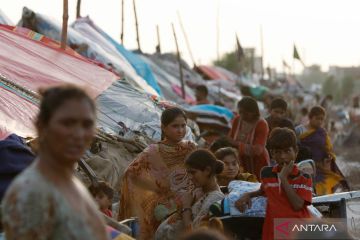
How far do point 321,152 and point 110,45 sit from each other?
22.5 feet

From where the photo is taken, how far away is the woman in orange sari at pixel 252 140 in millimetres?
8531

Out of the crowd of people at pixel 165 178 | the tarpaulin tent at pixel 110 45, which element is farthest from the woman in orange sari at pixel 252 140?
the tarpaulin tent at pixel 110 45

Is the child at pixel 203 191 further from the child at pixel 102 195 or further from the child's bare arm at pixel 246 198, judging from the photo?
the child at pixel 102 195

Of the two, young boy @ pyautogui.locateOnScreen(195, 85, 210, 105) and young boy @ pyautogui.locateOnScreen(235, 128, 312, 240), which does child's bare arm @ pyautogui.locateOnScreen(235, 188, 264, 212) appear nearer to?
young boy @ pyautogui.locateOnScreen(235, 128, 312, 240)

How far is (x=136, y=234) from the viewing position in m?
5.38

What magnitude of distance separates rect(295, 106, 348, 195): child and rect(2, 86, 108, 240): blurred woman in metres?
7.02

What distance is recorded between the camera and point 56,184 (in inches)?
115

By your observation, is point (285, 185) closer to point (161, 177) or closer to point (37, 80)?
point (161, 177)

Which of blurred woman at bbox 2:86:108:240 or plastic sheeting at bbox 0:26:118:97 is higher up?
plastic sheeting at bbox 0:26:118:97

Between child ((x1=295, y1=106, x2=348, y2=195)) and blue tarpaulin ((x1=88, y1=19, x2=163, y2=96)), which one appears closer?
child ((x1=295, y1=106, x2=348, y2=195))

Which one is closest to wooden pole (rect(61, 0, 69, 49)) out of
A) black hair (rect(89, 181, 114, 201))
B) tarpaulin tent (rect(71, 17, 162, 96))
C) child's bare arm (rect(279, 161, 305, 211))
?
tarpaulin tent (rect(71, 17, 162, 96))

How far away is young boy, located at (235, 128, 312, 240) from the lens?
514cm

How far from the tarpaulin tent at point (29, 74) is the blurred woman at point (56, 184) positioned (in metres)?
3.07

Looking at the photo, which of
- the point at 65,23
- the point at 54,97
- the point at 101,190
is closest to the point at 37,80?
the point at 65,23
